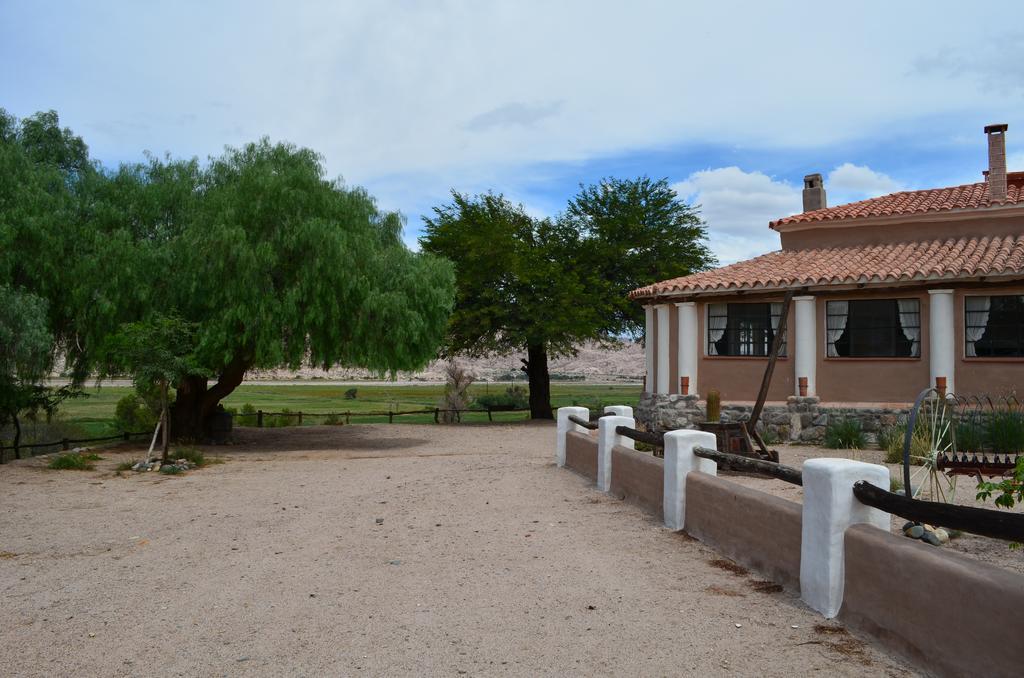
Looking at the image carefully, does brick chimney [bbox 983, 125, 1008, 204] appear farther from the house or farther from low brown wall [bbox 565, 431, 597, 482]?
low brown wall [bbox 565, 431, 597, 482]

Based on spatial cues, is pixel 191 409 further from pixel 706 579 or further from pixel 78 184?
pixel 706 579

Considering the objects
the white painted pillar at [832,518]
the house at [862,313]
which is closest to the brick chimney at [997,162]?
the house at [862,313]

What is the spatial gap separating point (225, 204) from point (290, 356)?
3.64m

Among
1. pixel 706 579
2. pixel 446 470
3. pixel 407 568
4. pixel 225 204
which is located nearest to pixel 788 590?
pixel 706 579

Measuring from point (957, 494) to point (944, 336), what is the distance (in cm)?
799

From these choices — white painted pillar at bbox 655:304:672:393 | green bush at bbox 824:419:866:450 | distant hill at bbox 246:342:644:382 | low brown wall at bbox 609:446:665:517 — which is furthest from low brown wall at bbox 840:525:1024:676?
distant hill at bbox 246:342:644:382

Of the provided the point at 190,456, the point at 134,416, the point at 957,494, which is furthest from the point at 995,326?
the point at 134,416

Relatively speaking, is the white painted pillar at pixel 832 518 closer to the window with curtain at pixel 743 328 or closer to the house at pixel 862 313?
the house at pixel 862 313

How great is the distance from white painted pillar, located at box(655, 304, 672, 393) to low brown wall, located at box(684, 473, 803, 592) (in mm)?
13035

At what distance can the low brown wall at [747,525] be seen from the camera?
21.3ft

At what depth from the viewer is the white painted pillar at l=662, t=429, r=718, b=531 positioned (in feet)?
29.0

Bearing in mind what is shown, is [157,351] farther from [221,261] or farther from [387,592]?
[387,592]

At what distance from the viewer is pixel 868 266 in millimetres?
19406

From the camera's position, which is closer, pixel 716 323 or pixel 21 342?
pixel 21 342
